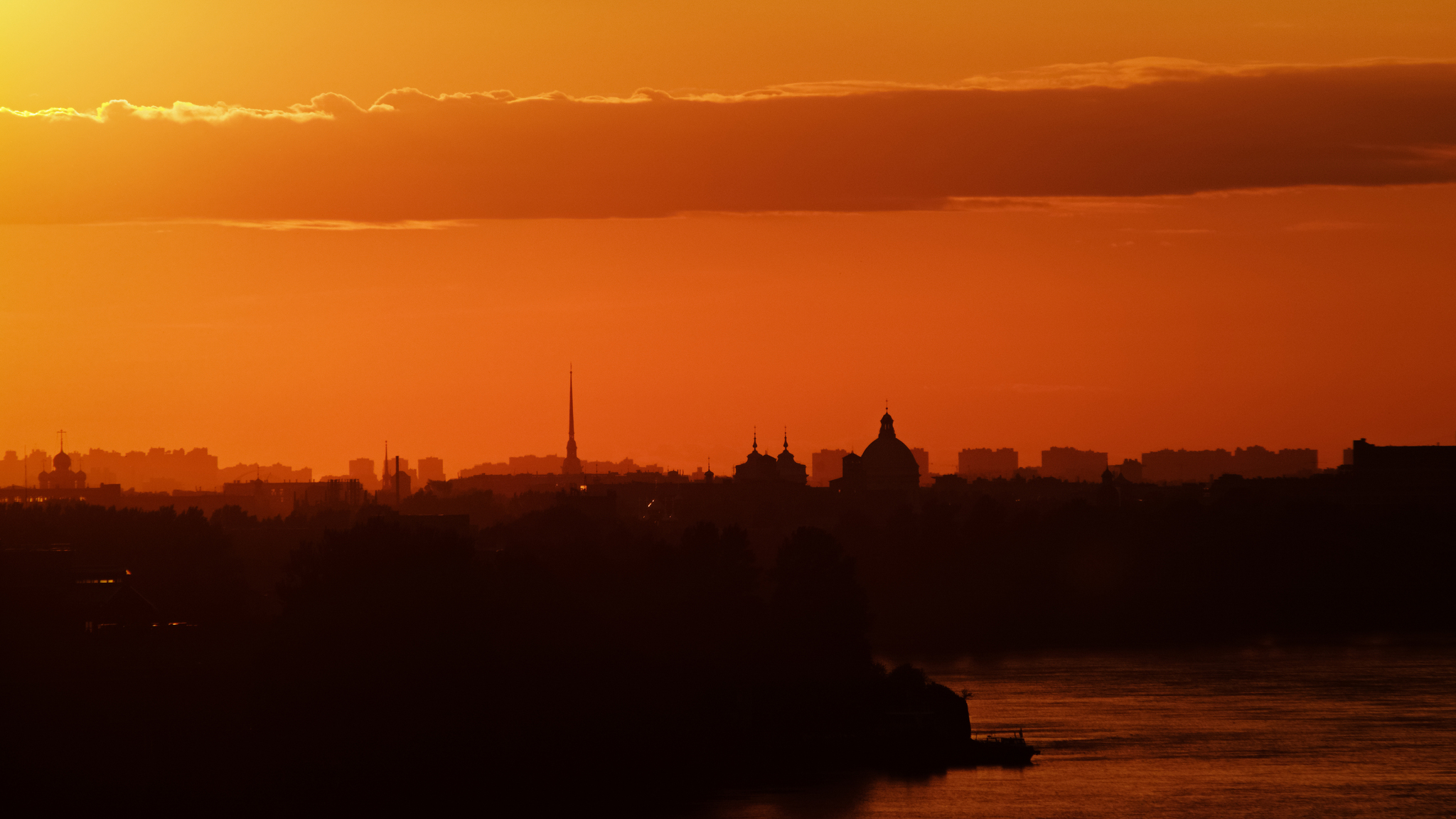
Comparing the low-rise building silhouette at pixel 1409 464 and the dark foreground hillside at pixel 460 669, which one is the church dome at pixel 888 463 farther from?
the dark foreground hillside at pixel 460 669

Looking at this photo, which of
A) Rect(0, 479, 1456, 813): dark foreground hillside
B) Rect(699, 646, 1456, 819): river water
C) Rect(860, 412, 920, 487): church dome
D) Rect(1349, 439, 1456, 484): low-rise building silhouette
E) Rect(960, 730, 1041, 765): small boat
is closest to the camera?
Rect(699, 646, 1456, 819): river water

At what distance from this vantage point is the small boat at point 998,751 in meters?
53.7

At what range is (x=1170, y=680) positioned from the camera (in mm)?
70000

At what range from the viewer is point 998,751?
178 feet

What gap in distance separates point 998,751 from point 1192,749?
4.66m

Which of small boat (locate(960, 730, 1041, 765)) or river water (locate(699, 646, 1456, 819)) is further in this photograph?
small boat (locate(960, 730, 1041, 765))

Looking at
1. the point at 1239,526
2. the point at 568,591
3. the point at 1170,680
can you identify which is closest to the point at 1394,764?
the point at 1170,680

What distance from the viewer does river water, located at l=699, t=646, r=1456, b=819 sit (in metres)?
48.1

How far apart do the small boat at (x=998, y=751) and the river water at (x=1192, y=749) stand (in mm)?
494

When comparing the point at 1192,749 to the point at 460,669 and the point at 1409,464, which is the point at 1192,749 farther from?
the point at 1409,464

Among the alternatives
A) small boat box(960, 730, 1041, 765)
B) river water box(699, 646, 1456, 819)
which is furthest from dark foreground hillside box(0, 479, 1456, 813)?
river water box(699, 646, 1456, 819)

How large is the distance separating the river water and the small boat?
0.49 metres

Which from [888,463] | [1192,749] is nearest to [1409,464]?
[888,463]

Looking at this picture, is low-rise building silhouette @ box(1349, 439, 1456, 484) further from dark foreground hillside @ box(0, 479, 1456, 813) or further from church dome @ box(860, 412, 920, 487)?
dark foreground hillside @ box(0, 479, 1456, 813)
